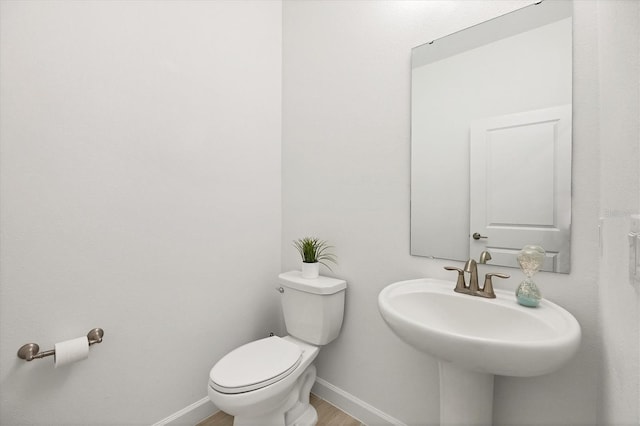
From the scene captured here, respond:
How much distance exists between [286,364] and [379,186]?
0.95 metres

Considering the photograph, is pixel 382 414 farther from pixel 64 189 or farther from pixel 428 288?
pixel 64 189

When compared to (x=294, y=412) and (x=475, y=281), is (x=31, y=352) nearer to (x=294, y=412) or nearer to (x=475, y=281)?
(x=294, y=412)

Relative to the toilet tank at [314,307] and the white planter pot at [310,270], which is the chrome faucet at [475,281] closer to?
the toilet tank at [314,307]

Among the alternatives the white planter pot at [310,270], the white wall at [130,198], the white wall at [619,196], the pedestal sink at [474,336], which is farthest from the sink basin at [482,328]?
the white wall at [130,198]

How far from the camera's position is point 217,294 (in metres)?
1.60

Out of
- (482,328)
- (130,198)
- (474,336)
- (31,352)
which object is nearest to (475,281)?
(482,328)

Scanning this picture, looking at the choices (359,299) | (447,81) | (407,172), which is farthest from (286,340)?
(447,81)

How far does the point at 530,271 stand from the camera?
0.99 metres

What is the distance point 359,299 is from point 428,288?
17.9 inches

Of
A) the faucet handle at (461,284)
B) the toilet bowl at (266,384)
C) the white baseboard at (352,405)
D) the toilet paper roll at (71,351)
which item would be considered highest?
the faucet handle at (461,284)

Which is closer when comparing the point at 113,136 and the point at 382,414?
the point at 113,136

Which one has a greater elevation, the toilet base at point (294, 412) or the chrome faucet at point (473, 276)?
the chrome faucet at point (473, 276)

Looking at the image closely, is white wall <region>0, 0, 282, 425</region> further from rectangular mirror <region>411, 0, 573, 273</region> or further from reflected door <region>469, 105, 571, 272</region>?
reflected door <region>469, 105, 571, 272</region>

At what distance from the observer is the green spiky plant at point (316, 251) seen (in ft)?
5.33
